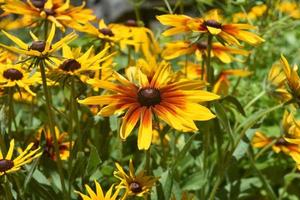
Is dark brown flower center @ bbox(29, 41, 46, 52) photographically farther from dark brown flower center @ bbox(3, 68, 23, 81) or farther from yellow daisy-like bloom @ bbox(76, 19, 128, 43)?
yellow daisy-like bloom @ bbox(76, 19, 128, 43)

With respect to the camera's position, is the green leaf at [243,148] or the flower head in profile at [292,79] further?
the green leaf at [243,148]

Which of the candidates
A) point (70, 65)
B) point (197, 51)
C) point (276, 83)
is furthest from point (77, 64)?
point (276, 83)

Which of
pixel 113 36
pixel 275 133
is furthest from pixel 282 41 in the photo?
pixel 113 36

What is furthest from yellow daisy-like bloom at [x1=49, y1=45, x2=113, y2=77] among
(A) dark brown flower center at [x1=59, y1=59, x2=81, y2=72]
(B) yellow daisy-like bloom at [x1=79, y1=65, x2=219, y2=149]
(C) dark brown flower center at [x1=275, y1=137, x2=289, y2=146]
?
(C) dark brown flower center at [x1=275, y1=137, x2=289, y2=146]

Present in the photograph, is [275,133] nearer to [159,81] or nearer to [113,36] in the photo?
[113,36]

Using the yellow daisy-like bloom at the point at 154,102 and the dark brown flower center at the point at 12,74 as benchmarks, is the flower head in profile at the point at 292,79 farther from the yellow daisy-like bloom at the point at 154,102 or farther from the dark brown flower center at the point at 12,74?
the dark brown flower center at the point at 12,74

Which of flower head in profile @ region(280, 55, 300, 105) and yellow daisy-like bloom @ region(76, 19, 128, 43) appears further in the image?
yellow daisy-like bloom @ region(76, 19, 128, 43)

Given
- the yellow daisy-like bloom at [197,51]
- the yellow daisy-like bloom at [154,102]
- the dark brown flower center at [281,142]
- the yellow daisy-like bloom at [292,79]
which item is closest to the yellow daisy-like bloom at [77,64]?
the yellow daisy-like bloom at [154,102]
